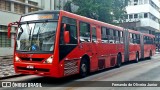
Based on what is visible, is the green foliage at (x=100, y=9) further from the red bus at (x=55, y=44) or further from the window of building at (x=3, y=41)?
the red bus at (x=55, y=44)

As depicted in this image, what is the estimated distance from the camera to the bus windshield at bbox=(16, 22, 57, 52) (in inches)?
434

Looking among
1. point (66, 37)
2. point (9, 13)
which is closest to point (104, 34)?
point (66, 37)

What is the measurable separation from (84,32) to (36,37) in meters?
3.18

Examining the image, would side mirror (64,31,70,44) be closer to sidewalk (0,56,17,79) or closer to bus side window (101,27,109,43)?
sidewalk (0,56,17,79)

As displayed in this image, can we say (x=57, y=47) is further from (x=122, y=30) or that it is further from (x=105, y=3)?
(x=105, y=3)

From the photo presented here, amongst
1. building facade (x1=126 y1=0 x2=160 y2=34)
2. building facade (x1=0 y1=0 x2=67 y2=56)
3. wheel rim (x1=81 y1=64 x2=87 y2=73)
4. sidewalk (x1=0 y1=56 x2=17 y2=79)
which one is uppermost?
building facade (x1=126 y1=0 x2=160 y2=34)

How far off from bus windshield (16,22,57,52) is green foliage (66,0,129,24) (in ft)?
69.1

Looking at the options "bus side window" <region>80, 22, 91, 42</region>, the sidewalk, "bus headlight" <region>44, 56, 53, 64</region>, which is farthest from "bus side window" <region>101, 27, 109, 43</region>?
"bus headlight" <region>44, 56, 53, 64</region>

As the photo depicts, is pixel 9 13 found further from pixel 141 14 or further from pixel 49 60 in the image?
pixel 141 14

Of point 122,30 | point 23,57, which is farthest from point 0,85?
point 122,30

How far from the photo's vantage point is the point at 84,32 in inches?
537

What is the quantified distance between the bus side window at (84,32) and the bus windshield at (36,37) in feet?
7.71

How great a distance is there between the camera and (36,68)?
36.2 feet

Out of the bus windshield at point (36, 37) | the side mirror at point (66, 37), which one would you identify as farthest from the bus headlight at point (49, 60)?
the side mirror at point (66, 37)
